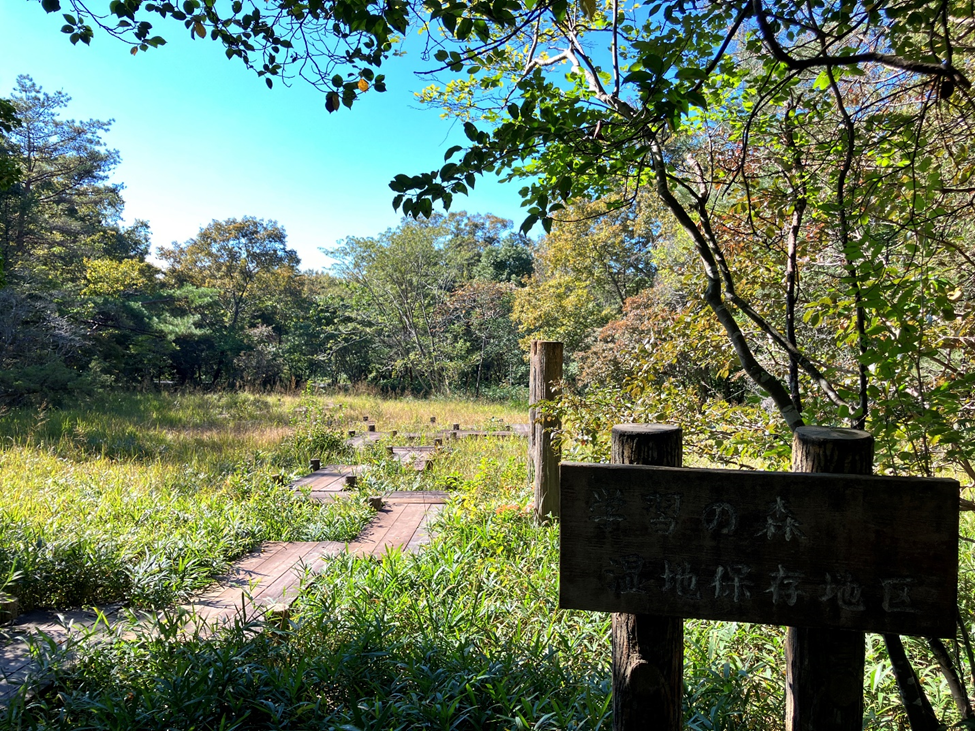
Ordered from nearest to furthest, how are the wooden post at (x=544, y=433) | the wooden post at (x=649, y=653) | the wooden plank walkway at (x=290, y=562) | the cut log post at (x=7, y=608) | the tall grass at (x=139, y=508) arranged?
1. the wooden post at (x=649, y=653)
2. the cut log post at (x=7, y=608)
3. the wooden plank walkway at (x=290, y=562)
4. the tall grass at (x=139, y=508)
5. the wooden post at (x=544, y=433)

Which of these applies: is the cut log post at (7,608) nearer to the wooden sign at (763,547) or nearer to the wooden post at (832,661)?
the wooden sign at (763,547)

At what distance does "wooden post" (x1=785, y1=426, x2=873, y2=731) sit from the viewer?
1120 millimetres

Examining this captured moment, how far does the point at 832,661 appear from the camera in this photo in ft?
3.73

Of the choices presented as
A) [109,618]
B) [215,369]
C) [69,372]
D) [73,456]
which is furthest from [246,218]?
[109,618]

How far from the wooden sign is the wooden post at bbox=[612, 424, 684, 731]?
3.4 inches

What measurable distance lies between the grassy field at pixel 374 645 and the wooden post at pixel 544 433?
0.19 meters

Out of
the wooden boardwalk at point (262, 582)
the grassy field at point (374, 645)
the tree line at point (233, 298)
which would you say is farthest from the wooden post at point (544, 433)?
the tree line at point (233, 298)

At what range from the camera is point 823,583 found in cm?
Answer: 108

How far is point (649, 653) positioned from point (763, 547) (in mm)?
364

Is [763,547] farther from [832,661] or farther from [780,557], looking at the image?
→ [832,661]

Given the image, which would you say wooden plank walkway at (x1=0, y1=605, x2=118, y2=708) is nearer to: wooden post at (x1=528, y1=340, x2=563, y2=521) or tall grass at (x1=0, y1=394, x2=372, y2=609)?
tall grass at (x1=0, y1=394, x2=372, y2=609)

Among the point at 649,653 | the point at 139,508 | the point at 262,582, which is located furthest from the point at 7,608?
the point at 649,653

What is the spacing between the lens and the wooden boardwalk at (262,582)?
94.5 inches

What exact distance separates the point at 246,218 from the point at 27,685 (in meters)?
17.7
